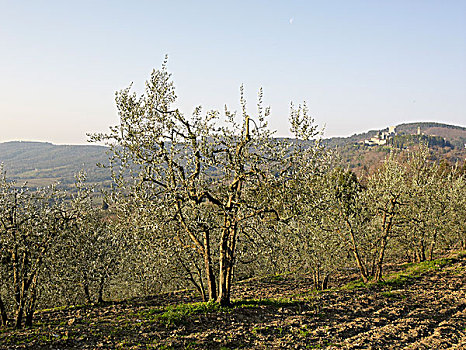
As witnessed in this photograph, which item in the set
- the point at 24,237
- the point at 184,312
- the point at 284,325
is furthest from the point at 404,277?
the point at 24,237

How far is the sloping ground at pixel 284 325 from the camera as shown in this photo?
1150 cm

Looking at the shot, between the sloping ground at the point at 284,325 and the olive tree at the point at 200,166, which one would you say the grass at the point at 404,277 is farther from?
the olive tree at the point at 200,166

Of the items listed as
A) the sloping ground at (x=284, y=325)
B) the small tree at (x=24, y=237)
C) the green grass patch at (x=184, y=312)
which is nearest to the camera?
the sloping ground at (x=284, y=325)

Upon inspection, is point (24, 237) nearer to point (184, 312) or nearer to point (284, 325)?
point (184, 312)

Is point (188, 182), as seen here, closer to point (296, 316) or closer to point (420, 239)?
point (296, 316)

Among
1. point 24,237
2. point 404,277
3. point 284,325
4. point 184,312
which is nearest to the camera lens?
point 284,325

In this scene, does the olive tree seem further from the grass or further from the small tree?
the grass

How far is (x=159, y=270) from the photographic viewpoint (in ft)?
55.3

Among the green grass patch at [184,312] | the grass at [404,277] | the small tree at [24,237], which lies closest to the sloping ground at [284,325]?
the green grass patch at [184,312]

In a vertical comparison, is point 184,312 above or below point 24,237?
below

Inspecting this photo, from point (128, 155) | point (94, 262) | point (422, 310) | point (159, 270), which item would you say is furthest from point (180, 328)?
point (422, 310)

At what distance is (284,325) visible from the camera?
1336 cm

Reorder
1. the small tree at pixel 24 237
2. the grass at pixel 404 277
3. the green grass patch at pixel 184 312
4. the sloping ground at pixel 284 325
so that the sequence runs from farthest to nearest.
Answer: the grass at pixel 404 277 → the small tree at pixel 24 237 → the green grass patch at pixel 184 312 → the sloping ground at pixel 284 325

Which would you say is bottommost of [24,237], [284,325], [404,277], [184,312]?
[404,277]
